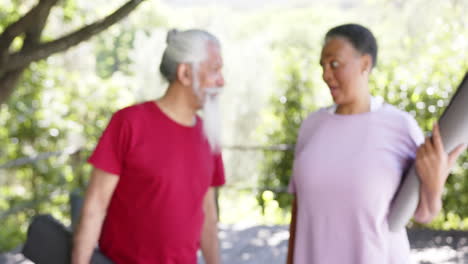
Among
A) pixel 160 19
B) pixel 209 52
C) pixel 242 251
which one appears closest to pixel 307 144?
pixel 209 52

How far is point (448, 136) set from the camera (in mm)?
872

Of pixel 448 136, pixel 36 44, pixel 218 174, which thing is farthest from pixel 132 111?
pixel 36 44

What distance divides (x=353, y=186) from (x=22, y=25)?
3037 mm

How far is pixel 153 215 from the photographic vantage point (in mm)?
1649

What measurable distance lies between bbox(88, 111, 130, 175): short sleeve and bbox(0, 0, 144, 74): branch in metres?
2.13

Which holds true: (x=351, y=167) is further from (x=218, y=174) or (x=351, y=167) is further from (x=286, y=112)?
(x=286, y=112)

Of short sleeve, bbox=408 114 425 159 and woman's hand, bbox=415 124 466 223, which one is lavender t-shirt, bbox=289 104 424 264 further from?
woman's hand, bbox=415 124 466 223

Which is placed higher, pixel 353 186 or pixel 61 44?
pixel 61 44

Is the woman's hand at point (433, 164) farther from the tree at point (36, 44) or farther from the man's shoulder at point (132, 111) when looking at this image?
the tree at point (36, 44)

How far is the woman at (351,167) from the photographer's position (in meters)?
1.45

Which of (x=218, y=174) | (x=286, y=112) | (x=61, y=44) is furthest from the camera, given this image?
(x=286, y=112)

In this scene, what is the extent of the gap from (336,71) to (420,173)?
1.84 feet

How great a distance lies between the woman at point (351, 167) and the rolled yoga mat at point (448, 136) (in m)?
0.30

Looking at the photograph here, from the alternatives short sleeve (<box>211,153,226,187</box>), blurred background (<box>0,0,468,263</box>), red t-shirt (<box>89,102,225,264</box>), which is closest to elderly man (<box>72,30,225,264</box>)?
red t-shirt (<box>89,102,225,264</box>)
